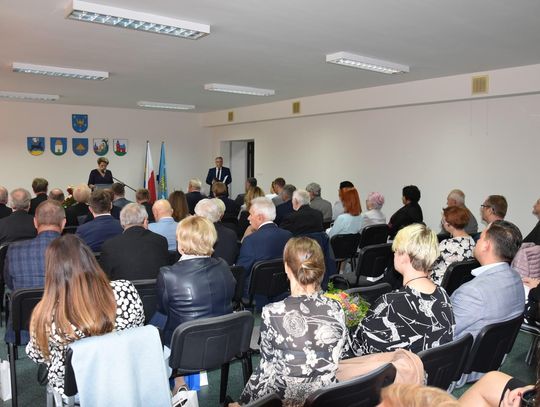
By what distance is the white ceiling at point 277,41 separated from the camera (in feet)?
13.5

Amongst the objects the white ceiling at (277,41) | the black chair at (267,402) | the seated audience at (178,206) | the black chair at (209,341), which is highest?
the white ceiling at (277,41)

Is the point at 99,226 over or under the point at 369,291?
over

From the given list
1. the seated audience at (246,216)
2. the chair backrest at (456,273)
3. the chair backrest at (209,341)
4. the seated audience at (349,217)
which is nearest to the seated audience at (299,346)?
the chair backrest at (209,341)

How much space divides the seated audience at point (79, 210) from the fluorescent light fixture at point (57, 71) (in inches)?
76.1

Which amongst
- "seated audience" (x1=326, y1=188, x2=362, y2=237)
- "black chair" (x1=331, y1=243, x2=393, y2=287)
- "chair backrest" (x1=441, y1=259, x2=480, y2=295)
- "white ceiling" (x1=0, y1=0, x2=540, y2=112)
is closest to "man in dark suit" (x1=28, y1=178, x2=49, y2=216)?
"white ceiling" (x1=0, y1=0, x2=540, y2=112)

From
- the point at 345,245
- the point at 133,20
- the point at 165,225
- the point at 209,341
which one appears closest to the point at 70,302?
the point at 209,341

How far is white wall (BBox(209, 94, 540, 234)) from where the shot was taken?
6.78 m

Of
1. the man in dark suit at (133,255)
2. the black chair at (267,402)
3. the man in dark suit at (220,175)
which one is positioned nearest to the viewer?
the black chair at (267,402)

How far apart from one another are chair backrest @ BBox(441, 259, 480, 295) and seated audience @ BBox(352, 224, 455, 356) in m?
1.42

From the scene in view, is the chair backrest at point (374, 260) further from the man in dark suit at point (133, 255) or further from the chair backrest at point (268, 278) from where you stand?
the man in dark suit at point (133, 255)

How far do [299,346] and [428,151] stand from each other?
6.72 metres

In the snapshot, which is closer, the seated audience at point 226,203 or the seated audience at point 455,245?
the seated audience at point 455,245

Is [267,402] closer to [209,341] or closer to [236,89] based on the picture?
[209,341]

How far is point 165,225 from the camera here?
4477mm
